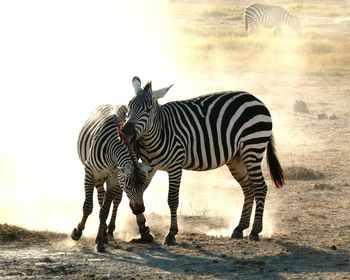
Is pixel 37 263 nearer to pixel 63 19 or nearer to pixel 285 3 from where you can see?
pixel 63 19

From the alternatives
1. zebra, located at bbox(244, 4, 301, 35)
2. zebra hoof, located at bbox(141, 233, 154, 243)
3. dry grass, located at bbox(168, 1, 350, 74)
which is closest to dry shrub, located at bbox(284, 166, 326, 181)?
zebra hoof, located at bbox(141, 233, 154, 243)

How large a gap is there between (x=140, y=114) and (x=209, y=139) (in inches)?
45.6

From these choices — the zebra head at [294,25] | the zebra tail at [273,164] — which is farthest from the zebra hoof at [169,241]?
the zebra head at [294,25]

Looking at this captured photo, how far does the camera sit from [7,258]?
32.5 ft

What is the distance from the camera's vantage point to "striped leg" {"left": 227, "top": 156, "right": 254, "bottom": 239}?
11406mm

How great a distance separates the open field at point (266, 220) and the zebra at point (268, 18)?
11.8m

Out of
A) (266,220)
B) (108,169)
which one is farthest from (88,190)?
(266,220)

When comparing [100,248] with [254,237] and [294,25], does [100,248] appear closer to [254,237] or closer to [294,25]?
[254,237]

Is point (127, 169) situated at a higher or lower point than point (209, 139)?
lower

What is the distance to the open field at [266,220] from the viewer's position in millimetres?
9500

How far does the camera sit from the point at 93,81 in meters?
24.0

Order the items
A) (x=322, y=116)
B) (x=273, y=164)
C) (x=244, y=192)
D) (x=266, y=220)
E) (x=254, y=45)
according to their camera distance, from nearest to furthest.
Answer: (x=244, y=192) < (x=273, y=164) < (x=266, y=220) < (x=322, y=116) < (x=254, y=45)

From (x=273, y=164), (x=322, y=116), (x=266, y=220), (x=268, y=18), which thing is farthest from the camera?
(x=268, y=18)

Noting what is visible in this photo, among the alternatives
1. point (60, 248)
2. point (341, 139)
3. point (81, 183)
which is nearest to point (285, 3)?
point (341, 139)
